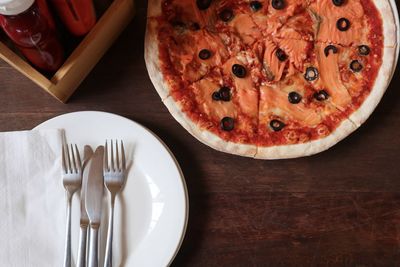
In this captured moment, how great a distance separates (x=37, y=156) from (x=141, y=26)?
0.50 m

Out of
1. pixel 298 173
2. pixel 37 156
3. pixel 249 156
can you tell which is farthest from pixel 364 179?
pixel 37 156

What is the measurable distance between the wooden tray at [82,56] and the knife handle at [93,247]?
386 mm

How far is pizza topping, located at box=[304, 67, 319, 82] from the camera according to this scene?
54.4 inches

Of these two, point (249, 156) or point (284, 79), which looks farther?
point (284, 79)

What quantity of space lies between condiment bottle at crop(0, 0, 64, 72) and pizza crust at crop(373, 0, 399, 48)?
935mm

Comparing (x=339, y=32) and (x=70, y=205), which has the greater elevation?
(x=339, y=32)

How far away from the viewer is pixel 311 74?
54.5 inches

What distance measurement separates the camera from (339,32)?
140cm

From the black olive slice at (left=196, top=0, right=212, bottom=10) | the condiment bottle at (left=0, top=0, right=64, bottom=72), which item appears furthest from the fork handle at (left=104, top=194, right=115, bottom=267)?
the black olive slice at (left=196, top=0, right=212, bottom=10)

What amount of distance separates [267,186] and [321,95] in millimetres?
317

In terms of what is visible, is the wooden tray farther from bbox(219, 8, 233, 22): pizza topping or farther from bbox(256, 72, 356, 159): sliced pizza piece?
bbox(256, 72, 356, 159): sliced pizza piece

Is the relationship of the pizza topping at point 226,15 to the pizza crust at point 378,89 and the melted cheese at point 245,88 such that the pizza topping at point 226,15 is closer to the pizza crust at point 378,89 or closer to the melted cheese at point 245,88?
the melted cheese at point 245,88

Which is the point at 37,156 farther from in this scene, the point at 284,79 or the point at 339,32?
the point at 339,32

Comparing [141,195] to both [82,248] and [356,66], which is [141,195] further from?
[356,66]
